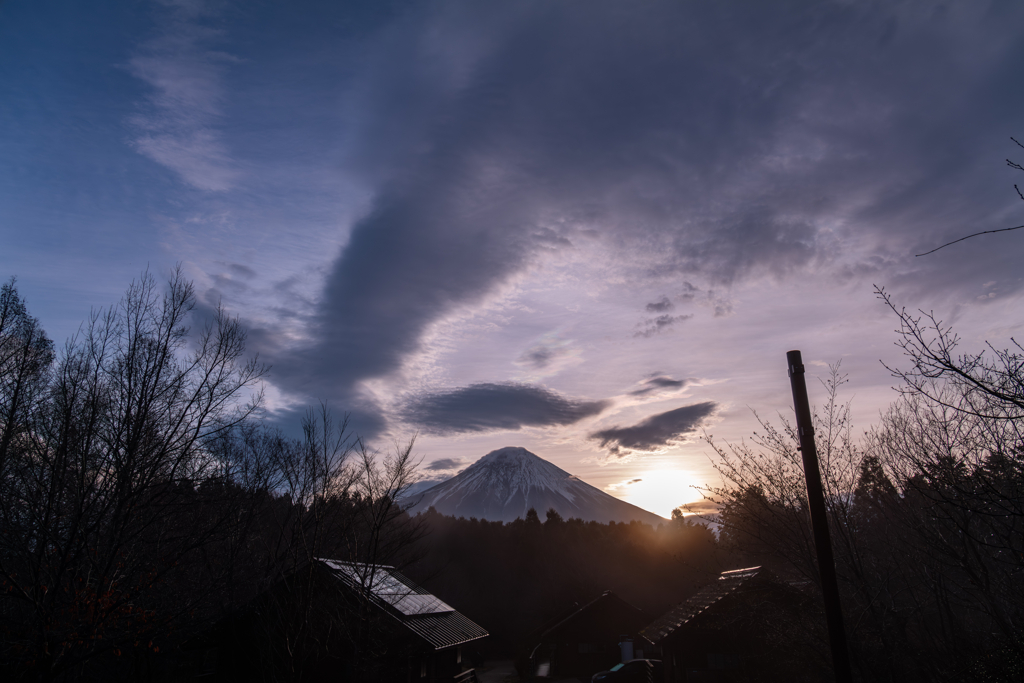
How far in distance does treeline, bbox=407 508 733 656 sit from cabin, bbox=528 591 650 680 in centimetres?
1345

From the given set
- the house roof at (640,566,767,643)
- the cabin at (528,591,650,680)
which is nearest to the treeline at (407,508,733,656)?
the cabin at (528,591,650,680)

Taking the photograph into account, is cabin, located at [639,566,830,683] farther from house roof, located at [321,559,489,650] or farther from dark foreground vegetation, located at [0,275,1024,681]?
house roof, located at [321,559,489,650]

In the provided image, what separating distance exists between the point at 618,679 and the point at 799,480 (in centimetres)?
1928

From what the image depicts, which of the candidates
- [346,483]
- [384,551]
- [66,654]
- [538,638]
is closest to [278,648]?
[384,551]

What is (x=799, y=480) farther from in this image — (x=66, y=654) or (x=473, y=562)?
(x=473, y=562)

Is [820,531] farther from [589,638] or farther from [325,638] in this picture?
[589,638]

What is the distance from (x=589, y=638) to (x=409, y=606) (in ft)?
73.7

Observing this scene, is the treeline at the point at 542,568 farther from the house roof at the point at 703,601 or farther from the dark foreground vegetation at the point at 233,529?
the dark foreground vegetation at the point at 233,529

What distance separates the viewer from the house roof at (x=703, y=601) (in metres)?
21.3

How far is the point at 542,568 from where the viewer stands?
6122 cm

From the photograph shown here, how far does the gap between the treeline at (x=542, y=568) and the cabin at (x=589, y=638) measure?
44.1 ft

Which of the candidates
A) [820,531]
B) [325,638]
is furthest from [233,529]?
[820,531]

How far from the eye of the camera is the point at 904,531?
15359 mm

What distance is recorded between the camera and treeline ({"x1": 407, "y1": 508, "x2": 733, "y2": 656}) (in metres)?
52.3
